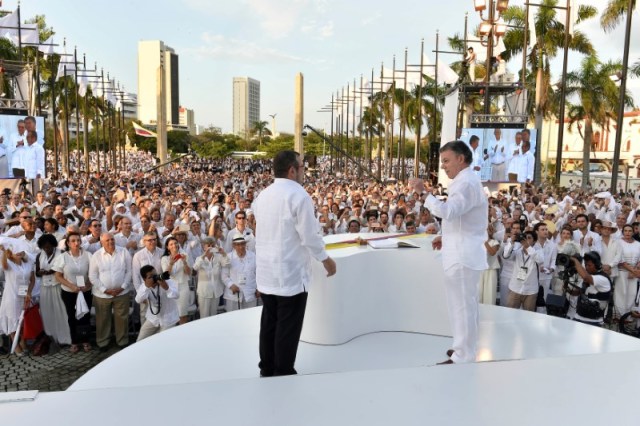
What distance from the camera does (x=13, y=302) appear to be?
6070 millimetres

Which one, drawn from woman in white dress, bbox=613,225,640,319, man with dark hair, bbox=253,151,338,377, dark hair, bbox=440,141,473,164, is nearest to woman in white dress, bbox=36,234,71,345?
man with dark hair, bbox=253,151,338,377

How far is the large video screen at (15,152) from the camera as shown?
1610 cm

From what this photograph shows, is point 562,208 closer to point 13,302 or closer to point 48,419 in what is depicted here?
point 13,302

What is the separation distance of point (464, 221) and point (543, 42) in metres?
27.1

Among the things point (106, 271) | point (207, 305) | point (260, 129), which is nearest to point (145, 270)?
point (106, 271)

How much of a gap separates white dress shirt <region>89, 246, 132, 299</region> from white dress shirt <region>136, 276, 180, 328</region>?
36 cm

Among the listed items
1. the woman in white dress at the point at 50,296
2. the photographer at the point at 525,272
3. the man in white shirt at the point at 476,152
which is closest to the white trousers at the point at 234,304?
the woman in white dress at the point at 50,296

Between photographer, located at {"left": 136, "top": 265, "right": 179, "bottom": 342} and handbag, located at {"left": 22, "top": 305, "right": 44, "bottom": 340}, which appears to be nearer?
photographer, located at {"left": 136, "top": 265, "right": 179, "bottom": 342}

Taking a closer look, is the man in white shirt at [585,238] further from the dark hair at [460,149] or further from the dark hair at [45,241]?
the dark hair at [45,241]

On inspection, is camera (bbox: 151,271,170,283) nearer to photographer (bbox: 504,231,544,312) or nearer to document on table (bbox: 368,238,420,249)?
document on table (bbox: 368,238,420,249)

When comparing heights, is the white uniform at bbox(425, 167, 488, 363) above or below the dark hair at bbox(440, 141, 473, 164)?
below

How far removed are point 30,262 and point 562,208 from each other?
12478mm

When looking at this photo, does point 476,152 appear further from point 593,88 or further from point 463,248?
point 463,248

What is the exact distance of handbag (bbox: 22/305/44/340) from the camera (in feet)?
20.2
